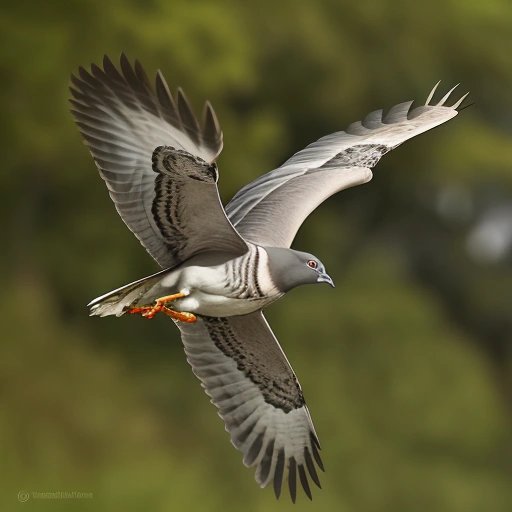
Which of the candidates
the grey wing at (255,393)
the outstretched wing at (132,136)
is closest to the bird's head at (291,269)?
the outstretched wing at (132,136)

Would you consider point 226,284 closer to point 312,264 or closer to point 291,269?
point 291,269

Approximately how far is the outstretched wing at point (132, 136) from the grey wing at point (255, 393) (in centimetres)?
76

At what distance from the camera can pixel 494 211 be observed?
1888 cm

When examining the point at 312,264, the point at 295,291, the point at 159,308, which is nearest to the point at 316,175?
the point at 312,264

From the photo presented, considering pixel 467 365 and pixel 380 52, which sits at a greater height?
pixel 380 52

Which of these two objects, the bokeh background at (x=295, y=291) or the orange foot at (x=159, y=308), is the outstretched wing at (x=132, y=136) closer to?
the orange foot at (x=159, y=308)

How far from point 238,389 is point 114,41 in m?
9.26

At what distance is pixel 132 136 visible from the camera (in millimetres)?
6023

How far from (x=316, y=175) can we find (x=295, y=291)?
1030 centimetres

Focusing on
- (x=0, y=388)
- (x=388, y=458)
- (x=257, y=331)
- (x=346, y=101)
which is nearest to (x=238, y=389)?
(x=257, y=331)

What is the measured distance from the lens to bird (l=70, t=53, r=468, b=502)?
5.94 metres

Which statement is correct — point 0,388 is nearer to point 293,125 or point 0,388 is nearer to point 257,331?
point 293,125

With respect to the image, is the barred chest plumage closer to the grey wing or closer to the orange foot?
the orange foot

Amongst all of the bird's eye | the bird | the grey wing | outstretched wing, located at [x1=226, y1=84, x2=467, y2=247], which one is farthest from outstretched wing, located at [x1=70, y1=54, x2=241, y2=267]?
the grey wing
